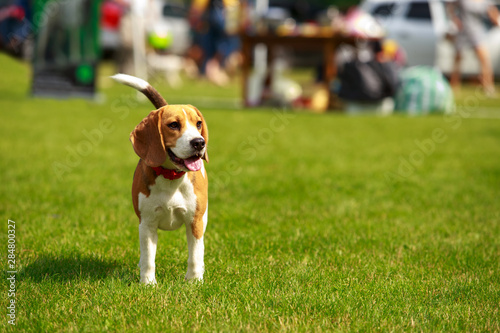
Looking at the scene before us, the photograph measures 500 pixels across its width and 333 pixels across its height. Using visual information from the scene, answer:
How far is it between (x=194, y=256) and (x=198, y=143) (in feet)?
2.16

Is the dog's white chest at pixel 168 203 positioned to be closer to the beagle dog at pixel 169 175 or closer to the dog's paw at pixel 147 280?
the beagle dog at pixel 169 175

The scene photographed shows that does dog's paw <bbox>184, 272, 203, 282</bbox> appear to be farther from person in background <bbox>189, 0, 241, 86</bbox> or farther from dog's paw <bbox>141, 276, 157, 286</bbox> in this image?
person in background <bbox>189, 0, 241, 86</bbox>

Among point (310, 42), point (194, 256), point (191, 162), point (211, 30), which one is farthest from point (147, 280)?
point (211, 30)

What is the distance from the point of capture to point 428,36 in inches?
668

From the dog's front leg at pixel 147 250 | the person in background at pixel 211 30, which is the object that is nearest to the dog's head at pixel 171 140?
the dog's front leg at pixel 147 250

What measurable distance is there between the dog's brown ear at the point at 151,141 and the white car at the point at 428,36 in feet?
49.8

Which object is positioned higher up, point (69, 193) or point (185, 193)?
point (185, 193)

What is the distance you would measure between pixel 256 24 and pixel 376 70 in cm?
264

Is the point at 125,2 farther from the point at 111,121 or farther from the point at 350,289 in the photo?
the point at 350,289

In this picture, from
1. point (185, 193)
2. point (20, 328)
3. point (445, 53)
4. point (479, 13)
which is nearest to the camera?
point (20, 328)

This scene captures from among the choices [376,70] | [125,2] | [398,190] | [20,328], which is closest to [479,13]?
[376,70]

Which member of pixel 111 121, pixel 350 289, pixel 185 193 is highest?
pixel 185 193

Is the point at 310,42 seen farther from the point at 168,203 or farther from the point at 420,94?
the point at 168,203

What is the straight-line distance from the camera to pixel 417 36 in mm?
17062
